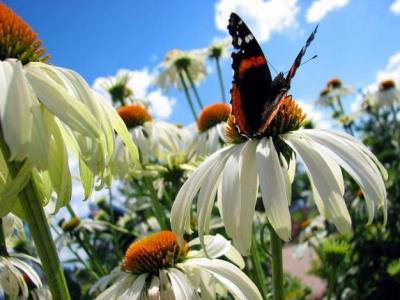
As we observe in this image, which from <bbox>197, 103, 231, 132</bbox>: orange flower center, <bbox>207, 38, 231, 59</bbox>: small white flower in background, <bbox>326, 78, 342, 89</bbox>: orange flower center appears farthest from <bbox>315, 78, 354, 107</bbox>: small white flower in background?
<bbox>197, 103, 231, 132</bbox>: orange flower center

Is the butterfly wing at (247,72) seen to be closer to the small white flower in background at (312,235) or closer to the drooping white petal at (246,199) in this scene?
the drooping white petal at (246,199)

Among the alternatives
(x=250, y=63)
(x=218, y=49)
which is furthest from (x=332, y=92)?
(x=250, y=63)

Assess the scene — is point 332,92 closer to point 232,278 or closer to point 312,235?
point 312,235

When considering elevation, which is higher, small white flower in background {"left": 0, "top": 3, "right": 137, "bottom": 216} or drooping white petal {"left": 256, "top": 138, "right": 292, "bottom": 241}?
small white flower in background {"left": 0, "top": 3, "right": 137, "bottom": 216}

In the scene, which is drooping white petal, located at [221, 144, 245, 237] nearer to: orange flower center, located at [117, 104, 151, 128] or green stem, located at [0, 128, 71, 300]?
green stem, located at [0, 128, 71, 300]

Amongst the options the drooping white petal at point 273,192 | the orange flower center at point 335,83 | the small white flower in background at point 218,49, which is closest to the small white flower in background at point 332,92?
the orange flower center at point 335,83
